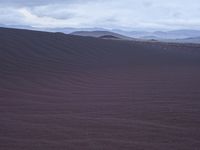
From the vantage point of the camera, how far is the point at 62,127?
677 centimetres

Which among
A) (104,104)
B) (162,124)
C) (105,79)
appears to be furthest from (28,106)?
(105,79)

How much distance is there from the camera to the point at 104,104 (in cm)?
898

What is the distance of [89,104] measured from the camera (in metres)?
8.94

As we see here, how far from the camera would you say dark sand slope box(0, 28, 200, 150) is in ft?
19.9

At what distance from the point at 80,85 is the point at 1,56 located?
5160 mm

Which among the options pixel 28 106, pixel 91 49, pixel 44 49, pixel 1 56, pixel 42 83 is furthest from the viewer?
pixel 91 49

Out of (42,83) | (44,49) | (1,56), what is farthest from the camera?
(44,49)

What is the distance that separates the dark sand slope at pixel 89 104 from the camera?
19.9 feet

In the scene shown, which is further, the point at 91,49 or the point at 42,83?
the point at 91,49

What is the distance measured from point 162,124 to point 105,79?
6.74 metres

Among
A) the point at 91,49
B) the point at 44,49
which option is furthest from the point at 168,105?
the point at 91,49

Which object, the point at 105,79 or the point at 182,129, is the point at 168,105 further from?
the point at 105,79

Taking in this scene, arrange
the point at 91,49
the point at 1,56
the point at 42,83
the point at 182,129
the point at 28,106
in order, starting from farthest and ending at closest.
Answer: the point at 91,49
the point at 1,56
the point at 42,83
the point at 28,106
the point at 182,129

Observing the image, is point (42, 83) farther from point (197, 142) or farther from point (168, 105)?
point (197, 142)
